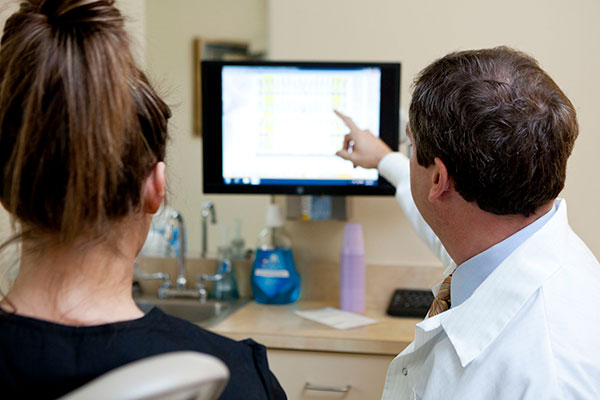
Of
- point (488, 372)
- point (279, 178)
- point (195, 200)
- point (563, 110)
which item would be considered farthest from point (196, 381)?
point (195, 200)

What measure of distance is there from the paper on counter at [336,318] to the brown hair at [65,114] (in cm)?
129

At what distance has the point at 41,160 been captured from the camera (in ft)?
2.39

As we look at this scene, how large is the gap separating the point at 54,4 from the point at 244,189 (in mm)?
1361

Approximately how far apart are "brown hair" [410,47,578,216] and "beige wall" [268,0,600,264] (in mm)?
1088

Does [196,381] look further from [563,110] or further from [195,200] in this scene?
[195,200]

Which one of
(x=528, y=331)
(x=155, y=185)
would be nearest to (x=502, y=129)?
(x=528, y=331)

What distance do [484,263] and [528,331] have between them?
0.69 feet

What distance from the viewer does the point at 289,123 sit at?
2.09m

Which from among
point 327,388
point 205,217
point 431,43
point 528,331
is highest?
point 431,43

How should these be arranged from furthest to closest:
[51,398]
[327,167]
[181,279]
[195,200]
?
1. [195,200]
2. [181,279]
3. [327,167]
4. [51,398]

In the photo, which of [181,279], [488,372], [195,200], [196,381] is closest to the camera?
[196,381]

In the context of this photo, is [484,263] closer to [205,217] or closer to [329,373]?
[329,373]

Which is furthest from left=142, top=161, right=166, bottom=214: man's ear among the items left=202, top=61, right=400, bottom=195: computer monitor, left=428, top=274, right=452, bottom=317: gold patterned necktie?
left=202, top=61, right=400, bottom=195: computer monitor

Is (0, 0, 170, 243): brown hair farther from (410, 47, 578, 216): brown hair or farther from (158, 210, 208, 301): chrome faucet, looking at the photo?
(158, 210, 208, 301): chrome faucet
